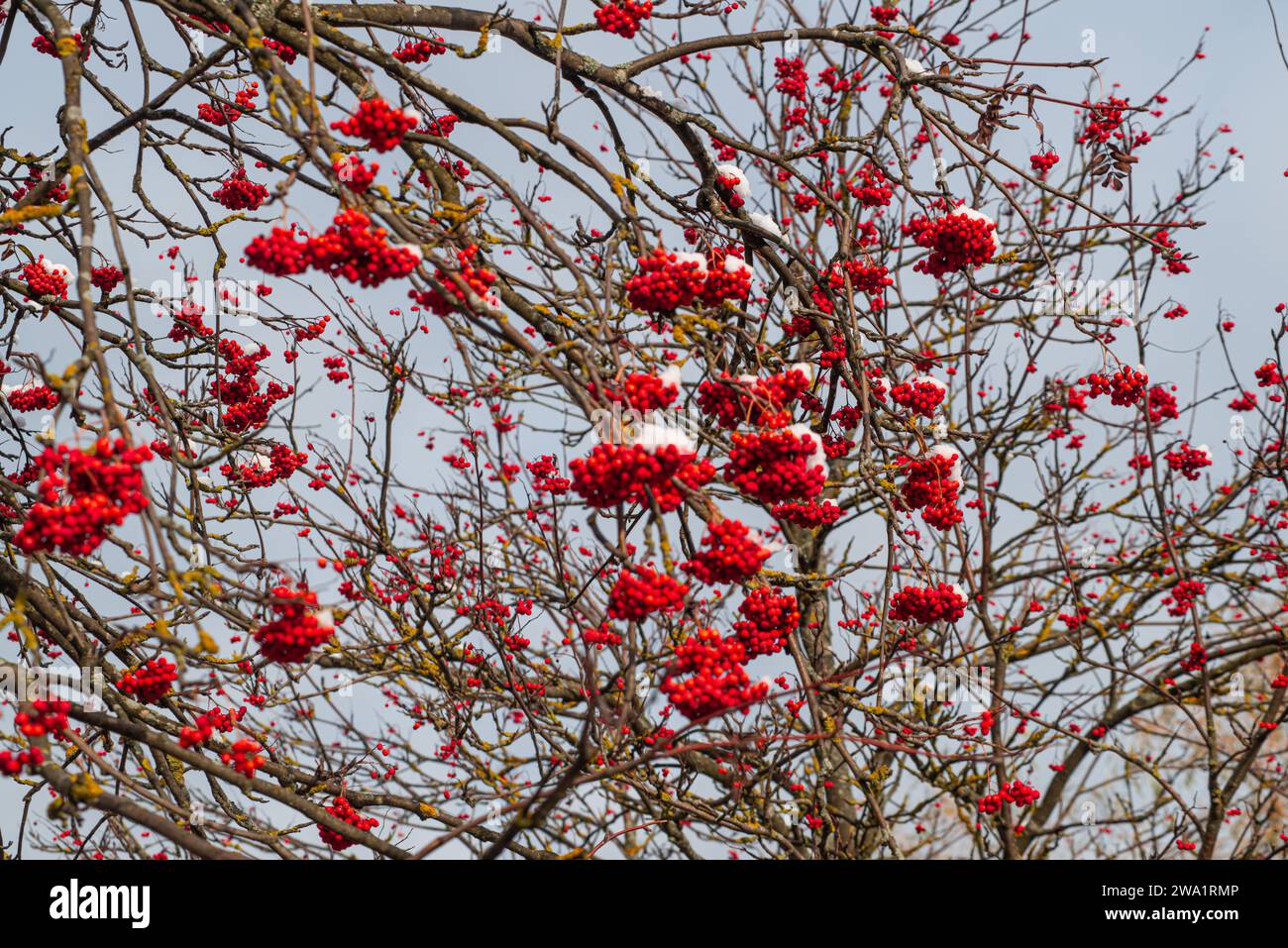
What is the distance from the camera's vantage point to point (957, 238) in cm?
379

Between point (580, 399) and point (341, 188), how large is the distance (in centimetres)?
78

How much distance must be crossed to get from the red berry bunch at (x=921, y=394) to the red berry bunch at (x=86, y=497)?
2.71m

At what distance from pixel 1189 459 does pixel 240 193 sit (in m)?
5.75

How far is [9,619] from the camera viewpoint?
2.57m

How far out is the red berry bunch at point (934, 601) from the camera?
3.81 m

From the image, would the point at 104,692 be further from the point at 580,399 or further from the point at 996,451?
the point at 996,451

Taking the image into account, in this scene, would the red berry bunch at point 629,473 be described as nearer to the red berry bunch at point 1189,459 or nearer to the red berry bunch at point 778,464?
the red berry bunch at point 778,464

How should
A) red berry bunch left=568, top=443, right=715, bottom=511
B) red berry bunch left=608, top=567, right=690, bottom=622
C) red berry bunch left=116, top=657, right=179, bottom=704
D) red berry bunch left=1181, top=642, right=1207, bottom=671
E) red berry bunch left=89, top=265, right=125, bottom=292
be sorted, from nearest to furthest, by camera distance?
red berry bunch left=568, top=443, right=715, bottom=511, red berry bunch left=608, top=567, right=690, bottom=622, red berry bunch left=116, top=657, right=179, bottom=704, red berry bunch left=89, top=265, right=125, bottom=292, red berry bunch left=1181, top=642, right=1207, bottom=671

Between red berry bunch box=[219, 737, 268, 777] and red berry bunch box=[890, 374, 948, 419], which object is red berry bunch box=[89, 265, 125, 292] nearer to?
red berry bunch box=[219, 737, 268, 777]

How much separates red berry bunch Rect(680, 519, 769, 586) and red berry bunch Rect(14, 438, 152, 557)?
1269 millimetres

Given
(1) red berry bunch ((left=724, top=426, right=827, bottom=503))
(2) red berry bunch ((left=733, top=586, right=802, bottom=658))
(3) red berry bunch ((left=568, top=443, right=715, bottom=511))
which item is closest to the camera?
(3) red berry bunch ((left=568, top=443, right=715, bottom=511))

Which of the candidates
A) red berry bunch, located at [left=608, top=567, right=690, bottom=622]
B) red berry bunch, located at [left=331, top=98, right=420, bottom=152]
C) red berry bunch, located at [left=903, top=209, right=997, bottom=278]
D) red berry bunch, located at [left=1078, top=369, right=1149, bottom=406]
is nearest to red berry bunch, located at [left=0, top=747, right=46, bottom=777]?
red berry bunch, located at [left=608, top=567, right=690, bottom=622]

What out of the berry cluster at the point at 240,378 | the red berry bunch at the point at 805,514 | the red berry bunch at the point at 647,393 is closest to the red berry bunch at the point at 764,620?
the red berry bunch at the point at 647,393

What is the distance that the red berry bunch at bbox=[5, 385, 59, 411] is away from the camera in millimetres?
4957
